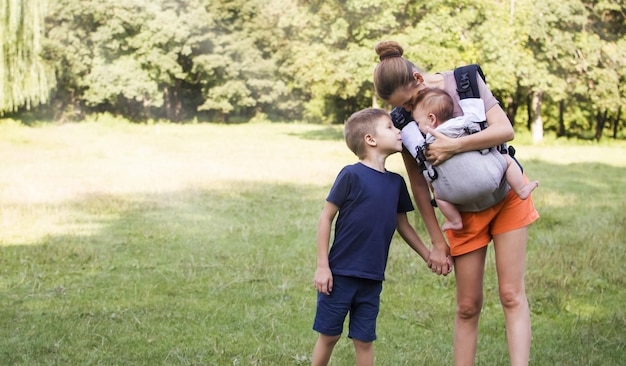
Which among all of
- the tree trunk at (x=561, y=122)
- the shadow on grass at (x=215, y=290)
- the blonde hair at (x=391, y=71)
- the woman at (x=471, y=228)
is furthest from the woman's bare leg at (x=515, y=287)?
the tree trunk at (x=561, y=122)

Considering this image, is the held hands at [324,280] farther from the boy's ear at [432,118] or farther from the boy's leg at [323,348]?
the boy's ear at [432,118]

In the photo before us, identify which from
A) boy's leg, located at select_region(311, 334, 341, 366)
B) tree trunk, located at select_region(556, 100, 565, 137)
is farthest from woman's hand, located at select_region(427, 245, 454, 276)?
tree trunk, located at select_region(556, 100, 565, 137)

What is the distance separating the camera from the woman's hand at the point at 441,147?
3.42 meters

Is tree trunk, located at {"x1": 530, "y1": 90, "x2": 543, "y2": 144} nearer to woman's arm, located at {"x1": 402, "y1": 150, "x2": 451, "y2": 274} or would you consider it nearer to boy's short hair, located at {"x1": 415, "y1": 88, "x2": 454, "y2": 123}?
woman's arm, located at {"x1": 402, "y1": 150, "x2": 451, "y2": 274}

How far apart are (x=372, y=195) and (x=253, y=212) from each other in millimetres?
7274

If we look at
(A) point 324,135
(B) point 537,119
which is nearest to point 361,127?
(B) point 537,119

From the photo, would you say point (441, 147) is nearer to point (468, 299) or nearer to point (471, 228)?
point (471, 228)

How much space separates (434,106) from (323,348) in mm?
1232

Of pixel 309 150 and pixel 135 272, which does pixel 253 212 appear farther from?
pixel 309 150

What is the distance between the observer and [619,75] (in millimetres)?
27312

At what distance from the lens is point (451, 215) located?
3.59 meters

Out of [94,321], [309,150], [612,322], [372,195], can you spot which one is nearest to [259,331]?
[94,321]

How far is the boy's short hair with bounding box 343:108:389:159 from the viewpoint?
11.8ft

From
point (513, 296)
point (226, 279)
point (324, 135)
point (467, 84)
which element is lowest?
point (324, 135)
